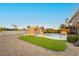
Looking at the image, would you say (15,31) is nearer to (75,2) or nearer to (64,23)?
(64,23)

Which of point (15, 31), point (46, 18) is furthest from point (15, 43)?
→ point (46, 18)

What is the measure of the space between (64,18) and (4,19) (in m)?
1.48

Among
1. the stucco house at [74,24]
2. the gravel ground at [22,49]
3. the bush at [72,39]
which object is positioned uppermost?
the stucco house at [74,24]

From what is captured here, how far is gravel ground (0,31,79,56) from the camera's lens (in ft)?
21.3

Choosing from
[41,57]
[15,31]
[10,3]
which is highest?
[10,3]

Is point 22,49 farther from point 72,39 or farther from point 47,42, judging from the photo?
point 72,39

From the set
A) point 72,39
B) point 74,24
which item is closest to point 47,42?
point 72,39

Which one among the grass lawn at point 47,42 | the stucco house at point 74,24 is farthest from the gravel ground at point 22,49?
the stucco house at point 74,24

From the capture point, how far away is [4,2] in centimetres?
648

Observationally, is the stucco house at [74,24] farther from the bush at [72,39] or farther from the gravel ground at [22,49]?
the gravel ground at [22,49]

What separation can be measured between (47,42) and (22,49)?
0.64m

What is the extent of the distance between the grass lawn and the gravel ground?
89 mm

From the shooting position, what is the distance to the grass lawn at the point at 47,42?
6555 millimetres

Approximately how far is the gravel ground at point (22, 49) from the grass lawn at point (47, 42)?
9 centimetres
